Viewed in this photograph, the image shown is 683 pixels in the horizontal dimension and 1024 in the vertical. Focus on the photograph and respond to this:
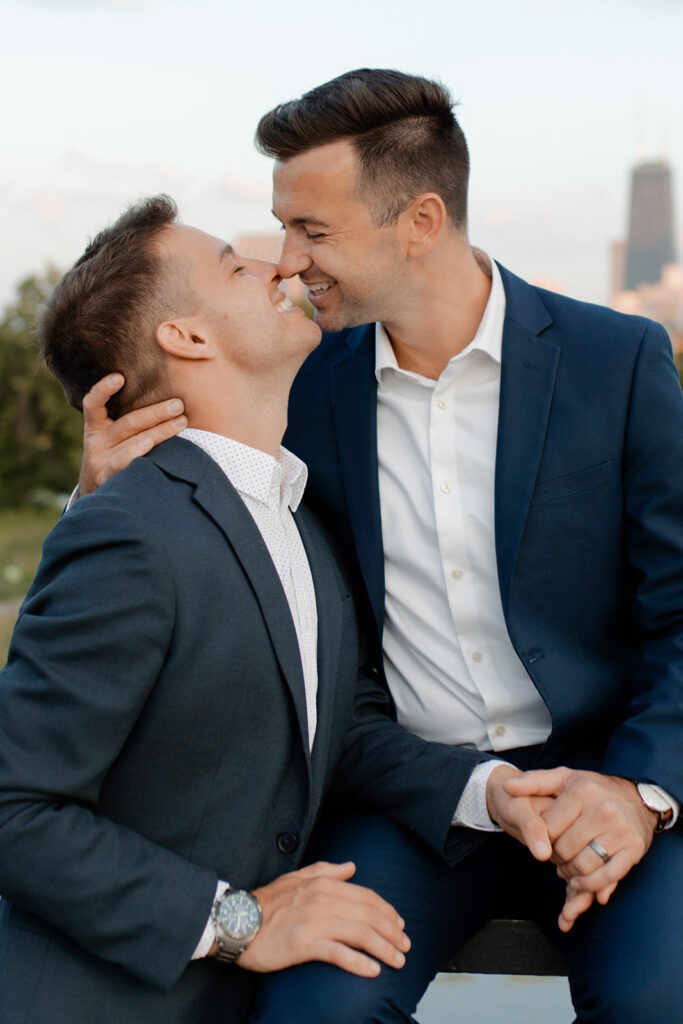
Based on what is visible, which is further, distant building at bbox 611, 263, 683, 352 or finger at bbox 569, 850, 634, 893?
distant building at bbox 611, 263, 683, 352

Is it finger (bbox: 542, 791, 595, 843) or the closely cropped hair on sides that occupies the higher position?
the closely cropped hair on sides

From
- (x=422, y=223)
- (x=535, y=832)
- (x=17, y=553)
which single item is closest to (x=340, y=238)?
(x=422, y=223)

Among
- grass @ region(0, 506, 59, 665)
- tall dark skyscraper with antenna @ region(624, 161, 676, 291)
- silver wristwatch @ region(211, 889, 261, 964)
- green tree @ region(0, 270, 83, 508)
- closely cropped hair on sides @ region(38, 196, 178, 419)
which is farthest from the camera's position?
tall dark skyscraper with antenna @ region(624, 161, 676, 291)

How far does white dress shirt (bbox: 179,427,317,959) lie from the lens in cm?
239

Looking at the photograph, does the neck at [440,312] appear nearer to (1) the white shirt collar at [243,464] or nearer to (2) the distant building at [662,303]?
(1) the white shirt collar at [243,464]

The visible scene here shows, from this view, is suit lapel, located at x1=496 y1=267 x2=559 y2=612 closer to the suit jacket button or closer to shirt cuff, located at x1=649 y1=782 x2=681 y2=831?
shirt cuff, located at x1=649 y1=782 x2=681 y2=831

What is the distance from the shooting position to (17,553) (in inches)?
575

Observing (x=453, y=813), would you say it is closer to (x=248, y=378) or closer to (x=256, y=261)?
(x=248, y=378)

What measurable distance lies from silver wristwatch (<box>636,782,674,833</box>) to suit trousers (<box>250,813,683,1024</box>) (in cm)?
4

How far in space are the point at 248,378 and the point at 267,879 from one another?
1150mm

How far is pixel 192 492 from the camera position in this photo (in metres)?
2.26

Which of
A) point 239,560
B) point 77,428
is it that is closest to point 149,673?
point 239,560

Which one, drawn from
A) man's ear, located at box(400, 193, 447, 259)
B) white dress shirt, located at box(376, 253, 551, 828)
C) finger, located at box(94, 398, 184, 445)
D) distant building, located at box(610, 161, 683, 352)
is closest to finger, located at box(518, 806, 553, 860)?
white dress shirt, located at box(376, 253, 551, 828)

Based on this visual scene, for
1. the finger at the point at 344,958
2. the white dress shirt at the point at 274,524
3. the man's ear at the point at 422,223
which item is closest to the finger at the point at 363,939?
the finger at the point at 344,958
